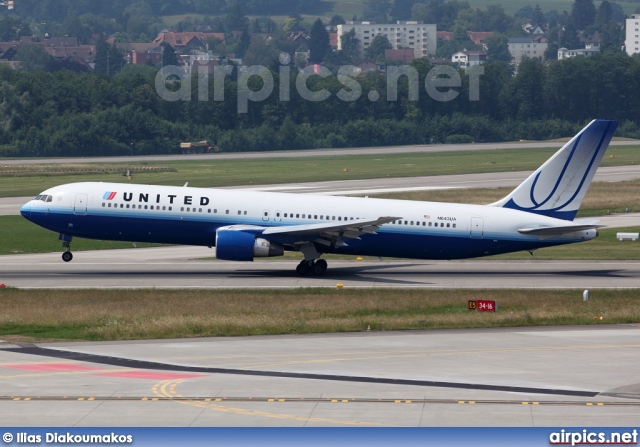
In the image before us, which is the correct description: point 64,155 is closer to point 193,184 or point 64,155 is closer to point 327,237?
point 193,184

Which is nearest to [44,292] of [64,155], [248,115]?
[64,155]

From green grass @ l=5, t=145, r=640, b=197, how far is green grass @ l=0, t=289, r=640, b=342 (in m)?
56.5

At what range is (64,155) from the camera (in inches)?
6555

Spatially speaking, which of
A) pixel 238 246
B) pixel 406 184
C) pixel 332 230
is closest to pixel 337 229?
pixel 332 230

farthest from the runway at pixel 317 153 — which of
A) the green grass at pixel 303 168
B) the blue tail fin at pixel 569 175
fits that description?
the blue tail fin at pixel 569 175

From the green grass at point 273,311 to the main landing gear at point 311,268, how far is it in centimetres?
646

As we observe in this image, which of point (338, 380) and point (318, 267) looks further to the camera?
point (318, 267)

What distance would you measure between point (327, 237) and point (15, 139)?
125401 millimetres

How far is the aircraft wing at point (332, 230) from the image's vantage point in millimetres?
56812

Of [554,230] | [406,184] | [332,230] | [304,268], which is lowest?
[406,184]

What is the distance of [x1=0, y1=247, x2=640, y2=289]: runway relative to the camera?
184 ft

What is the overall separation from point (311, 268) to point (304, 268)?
37 cm

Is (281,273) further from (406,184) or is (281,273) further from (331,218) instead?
(406,184)

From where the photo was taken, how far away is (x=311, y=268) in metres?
59.6
